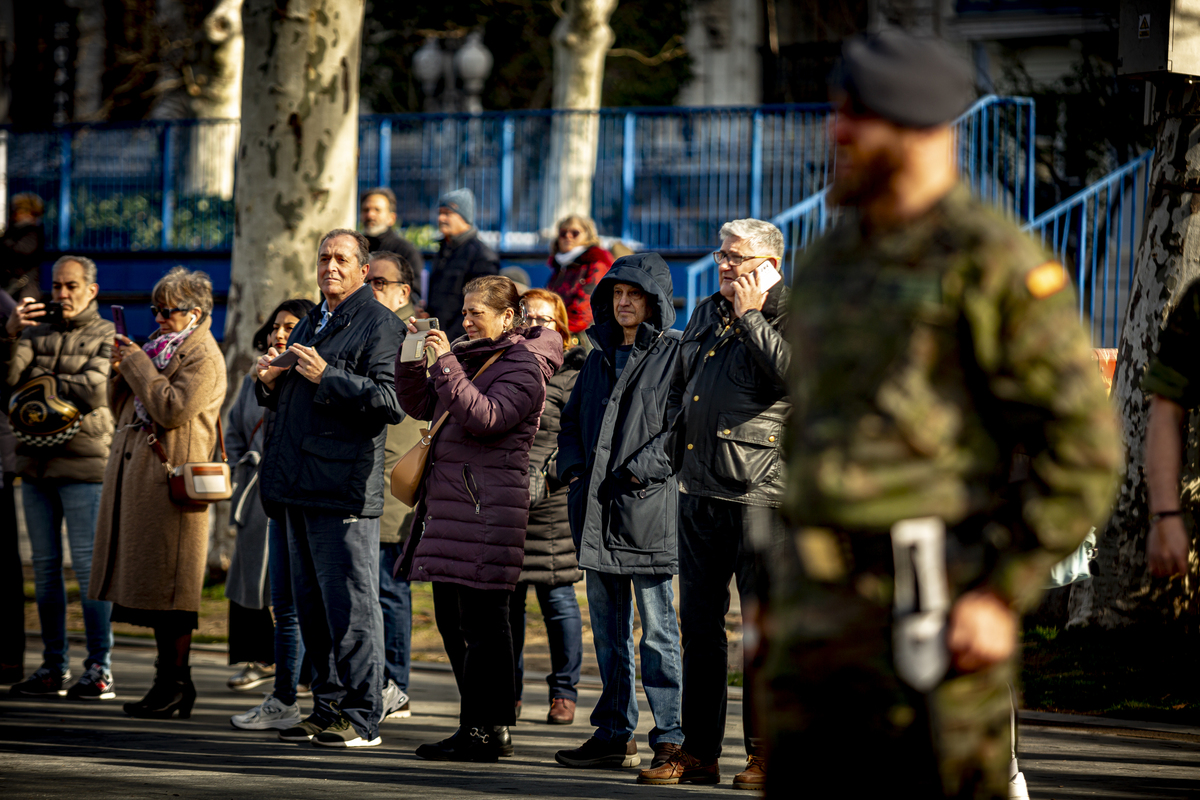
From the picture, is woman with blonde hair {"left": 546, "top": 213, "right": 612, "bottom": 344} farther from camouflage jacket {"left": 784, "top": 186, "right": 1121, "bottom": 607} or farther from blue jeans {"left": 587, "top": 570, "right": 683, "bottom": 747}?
camouflage jacket {"left": 784, "top": 186, "right": 1121, "bottom": 607}

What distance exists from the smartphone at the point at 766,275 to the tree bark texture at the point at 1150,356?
10.00ft

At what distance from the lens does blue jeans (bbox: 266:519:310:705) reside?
654cm

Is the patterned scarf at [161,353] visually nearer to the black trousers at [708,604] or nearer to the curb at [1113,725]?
the black trousers at [708,604]

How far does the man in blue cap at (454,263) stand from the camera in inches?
388

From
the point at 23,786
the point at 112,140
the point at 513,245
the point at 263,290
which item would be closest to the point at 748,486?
the point at 23,786

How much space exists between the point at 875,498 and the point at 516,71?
2544 centimetres

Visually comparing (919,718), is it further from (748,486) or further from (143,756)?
(143,756)

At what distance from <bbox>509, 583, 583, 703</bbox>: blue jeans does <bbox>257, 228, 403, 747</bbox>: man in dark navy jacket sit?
0.76 m

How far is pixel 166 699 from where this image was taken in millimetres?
6547

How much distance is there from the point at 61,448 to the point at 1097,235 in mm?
8999

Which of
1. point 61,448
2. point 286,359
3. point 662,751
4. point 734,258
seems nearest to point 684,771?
point 662,751

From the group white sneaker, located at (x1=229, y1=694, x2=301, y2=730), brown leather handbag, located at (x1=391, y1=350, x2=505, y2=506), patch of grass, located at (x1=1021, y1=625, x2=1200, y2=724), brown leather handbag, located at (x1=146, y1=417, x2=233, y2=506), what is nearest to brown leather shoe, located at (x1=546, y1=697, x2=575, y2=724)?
white sneaker, located at (x1=229, y1=694, x2=301, y2=730)

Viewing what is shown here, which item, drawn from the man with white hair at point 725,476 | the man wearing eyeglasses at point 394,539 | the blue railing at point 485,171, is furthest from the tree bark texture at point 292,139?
the blue railing at point 485,171

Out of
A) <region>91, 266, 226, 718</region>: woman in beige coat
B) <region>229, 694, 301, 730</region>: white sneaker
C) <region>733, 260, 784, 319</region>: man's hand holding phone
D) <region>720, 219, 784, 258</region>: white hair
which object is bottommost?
<region>229, 694, 301, 730</region>: white sneaker
